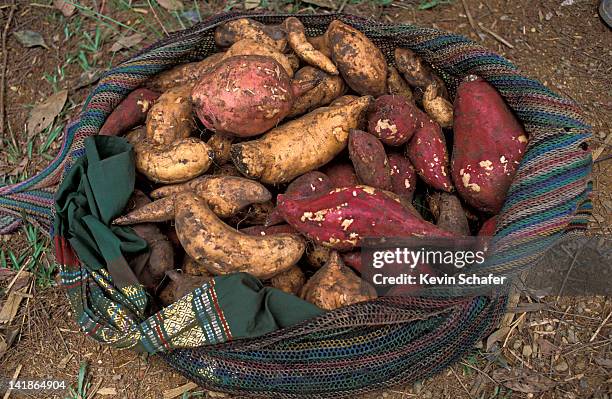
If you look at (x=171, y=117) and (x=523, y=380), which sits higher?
(x=171, y=117)

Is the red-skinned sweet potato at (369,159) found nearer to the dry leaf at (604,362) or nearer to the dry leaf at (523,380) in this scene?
the dry leaf at (523,380)

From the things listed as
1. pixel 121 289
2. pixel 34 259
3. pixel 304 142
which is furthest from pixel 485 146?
pixel 34 259

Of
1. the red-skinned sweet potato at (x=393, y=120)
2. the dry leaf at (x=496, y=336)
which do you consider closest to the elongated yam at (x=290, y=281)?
the red-skinned sweet potato at (x=393, y=120)

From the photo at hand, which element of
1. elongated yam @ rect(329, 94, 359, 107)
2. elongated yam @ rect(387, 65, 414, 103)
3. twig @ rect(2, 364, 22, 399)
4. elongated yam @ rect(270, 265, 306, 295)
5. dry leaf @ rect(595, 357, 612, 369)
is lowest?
dry leaf @ rect(595, 357, 612, 369)

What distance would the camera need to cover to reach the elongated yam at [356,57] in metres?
2.02

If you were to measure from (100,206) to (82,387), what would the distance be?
0.62 metres

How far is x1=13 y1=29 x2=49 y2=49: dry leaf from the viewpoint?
2.81m

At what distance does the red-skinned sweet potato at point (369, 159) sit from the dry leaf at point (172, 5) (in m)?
1.42

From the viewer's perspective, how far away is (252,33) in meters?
2.13

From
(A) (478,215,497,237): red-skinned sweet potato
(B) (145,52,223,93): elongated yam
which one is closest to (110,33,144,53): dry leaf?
(B) (145,52,223,93): elongated yam

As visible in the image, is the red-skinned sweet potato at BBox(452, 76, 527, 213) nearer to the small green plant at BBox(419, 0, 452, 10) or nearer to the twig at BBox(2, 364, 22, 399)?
the small green plant at BBox(419, 0, 452, 10)

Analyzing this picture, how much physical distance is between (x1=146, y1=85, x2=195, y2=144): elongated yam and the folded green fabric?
0.39ft

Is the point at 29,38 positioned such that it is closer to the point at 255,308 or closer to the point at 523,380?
the point at 255,308

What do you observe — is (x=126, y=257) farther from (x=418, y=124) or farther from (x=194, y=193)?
(x=418, y=124)
